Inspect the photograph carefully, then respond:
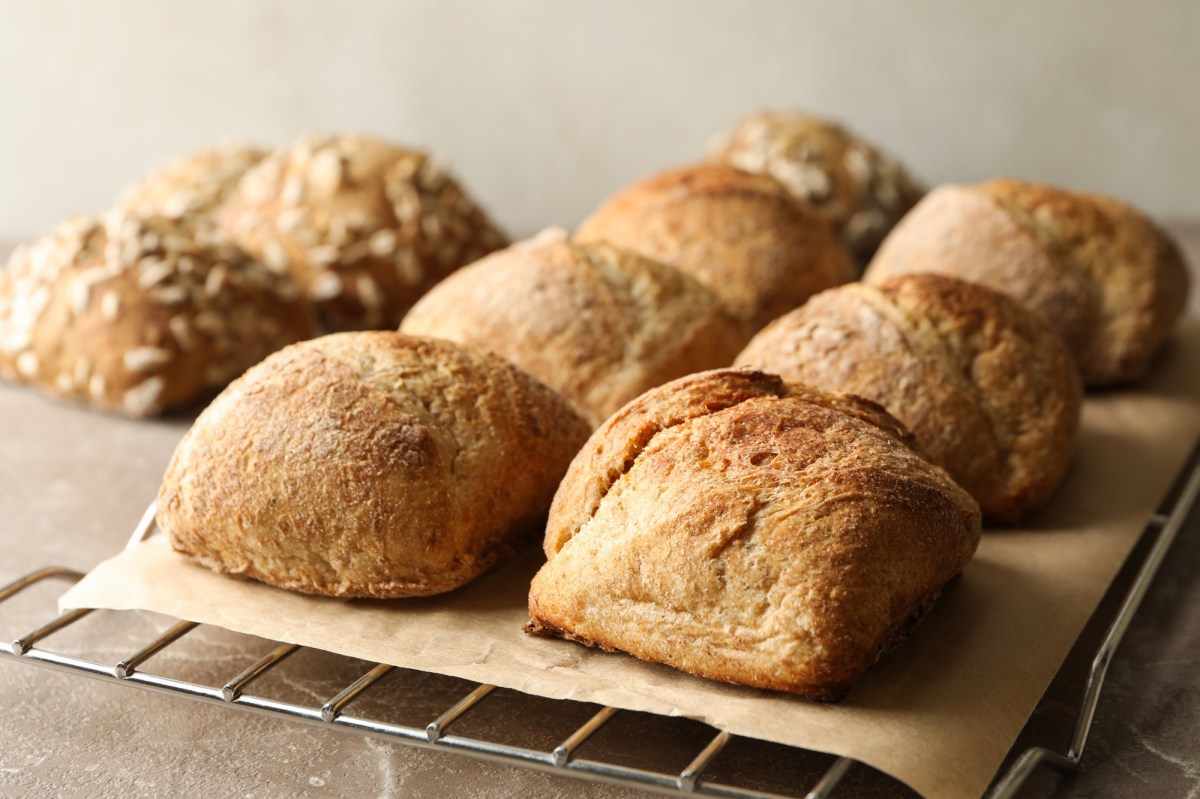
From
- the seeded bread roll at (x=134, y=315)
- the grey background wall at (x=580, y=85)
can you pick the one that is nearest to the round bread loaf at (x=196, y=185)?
the seeded bread roll at (x=134, y=315)

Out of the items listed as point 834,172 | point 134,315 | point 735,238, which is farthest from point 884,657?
point 834,172

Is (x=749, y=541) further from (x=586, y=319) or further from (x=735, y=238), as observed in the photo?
(x=735, y=238)

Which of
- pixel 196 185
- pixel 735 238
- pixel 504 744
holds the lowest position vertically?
pixel 504 744

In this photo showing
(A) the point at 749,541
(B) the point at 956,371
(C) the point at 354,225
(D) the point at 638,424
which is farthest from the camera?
(C) the point at 354,225

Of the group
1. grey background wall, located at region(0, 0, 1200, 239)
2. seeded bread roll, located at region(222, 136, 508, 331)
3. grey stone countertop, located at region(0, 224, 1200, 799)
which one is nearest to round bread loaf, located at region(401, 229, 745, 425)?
grey stone countertop, located at region(0, 224, 1200, 799)

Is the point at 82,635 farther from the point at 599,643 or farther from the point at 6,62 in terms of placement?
the point at 6,62

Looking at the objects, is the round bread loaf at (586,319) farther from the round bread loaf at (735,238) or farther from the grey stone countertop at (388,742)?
the grey stone countertop at (388,742)

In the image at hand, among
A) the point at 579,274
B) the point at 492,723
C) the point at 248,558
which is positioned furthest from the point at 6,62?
the point at 492,723
